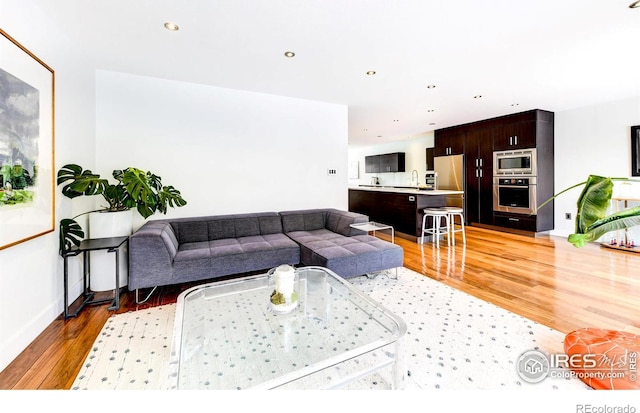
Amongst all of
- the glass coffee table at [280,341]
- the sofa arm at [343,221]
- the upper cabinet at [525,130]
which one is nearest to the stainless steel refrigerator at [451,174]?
the upper cabinet at [525,130]

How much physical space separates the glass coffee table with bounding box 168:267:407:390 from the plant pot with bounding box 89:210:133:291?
1.39m

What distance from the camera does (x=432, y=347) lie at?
1878 mm

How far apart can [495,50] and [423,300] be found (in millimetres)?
2524

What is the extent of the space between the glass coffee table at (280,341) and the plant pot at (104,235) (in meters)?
1.39

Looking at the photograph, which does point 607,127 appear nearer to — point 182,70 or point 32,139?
point 182,70

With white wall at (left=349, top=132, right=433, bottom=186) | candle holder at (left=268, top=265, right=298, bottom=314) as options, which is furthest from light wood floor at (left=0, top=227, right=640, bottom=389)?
white wall at (left=349, top=132, right=433, bottom=186)

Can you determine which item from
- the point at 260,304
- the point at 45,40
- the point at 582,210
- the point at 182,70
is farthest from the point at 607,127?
the point at 45,40

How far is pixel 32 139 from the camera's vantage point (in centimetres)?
195

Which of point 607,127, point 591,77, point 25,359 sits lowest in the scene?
point 25,359

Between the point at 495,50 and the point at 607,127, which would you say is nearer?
the point at 495,50

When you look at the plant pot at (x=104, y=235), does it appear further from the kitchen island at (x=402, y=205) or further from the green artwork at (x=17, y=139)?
the kitchen island at (x=402, y=205)

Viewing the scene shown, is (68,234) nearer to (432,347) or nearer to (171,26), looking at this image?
(171,26)

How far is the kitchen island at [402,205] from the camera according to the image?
16.1 feet

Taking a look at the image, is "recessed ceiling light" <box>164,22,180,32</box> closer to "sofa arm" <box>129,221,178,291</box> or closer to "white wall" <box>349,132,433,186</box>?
"sofa arm" <box>129,221,178,291</box>
